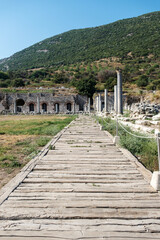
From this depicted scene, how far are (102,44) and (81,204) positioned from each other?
10061cm

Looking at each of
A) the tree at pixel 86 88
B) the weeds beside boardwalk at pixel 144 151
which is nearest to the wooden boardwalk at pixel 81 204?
the weeds beside boardwalk at pixel 144 151

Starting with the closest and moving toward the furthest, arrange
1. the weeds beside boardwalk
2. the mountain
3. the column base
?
the column base < the weeds beside boardwalk < the mountain

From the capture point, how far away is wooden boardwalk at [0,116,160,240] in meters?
2.00

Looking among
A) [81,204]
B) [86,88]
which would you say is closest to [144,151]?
[81,204]

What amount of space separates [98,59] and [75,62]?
10.4 metres

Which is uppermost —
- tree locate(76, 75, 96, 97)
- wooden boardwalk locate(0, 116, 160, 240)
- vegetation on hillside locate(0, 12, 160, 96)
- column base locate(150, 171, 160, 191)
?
vegetation on hillside locate(0, 12, 160, 96)

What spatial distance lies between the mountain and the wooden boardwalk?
244 feet

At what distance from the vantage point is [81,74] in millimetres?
60531

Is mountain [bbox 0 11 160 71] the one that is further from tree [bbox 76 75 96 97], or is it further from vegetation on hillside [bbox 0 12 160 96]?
tree [bbox 76 75 96 97]

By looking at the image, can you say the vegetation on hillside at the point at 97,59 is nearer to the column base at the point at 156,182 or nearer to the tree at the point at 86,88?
the tree at the point at 86,88

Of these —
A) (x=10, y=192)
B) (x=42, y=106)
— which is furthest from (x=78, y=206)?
(x=42, y=106)

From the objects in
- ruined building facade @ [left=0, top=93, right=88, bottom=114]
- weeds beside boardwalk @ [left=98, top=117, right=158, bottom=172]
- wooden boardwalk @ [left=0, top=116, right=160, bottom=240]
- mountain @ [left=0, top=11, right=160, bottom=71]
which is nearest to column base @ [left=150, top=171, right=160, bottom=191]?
wooden boardwalk @ [left=0, top=116, right=160, bottom=240]

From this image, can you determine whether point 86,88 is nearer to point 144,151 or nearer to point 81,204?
point 144,151

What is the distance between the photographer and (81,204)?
2.51m
